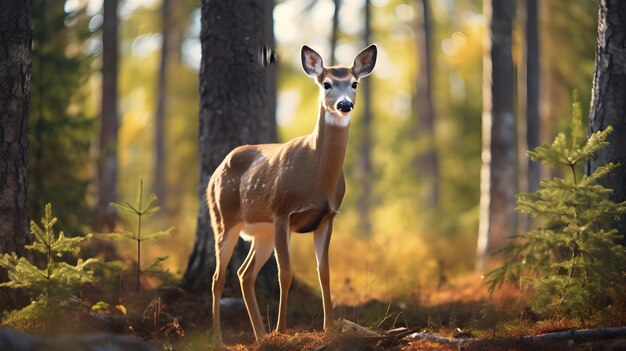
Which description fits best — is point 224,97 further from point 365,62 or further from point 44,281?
point 44,281

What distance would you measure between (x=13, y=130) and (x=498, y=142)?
26.3ft

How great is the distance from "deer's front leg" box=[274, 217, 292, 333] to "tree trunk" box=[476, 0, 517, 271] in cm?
624

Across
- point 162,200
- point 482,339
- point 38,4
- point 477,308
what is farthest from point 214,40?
point 162,200

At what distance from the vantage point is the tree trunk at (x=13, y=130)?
290 inches

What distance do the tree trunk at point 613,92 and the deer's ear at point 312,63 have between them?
2.72 m

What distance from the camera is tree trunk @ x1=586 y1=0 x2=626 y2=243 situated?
734cm

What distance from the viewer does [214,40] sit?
9.29 m

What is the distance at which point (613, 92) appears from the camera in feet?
24.2

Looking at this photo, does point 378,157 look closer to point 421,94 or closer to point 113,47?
point 421,94

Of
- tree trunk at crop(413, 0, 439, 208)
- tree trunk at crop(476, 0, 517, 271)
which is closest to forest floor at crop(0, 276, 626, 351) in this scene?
tree trunk at crop(476, 0, 517, 271)

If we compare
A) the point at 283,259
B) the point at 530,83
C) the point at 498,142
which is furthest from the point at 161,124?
the point at 283,259

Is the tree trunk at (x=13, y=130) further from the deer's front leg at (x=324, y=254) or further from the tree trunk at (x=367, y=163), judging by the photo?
the tree trunk at (x=367, y=163)

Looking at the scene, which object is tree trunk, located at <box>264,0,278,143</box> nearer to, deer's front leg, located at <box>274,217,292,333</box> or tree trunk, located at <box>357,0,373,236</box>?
deer's front leg, located at <box>274,217,292,333</box>

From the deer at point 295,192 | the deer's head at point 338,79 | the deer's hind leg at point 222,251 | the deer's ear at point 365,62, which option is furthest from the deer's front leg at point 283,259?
the deer's ear at point 365,62
